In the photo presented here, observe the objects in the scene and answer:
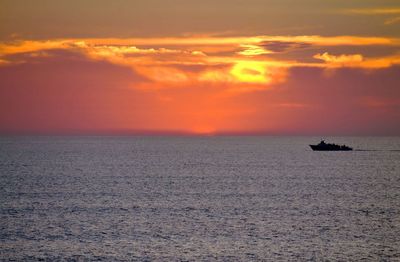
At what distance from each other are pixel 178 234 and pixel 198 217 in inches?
519

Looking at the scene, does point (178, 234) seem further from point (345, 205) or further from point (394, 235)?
point (345, 205)

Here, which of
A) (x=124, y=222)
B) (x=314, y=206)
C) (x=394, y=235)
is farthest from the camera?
(x=314, y=206)

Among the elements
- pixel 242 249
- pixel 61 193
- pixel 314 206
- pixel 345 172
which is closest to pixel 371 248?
pixel 242 249

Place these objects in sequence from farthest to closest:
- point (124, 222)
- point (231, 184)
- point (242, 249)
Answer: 1. point (231, 184)
2. point (124, 222)
3. point (242, 249)

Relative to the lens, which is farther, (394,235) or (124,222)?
(124,222)

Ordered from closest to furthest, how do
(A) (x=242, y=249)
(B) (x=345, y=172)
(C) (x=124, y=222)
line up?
(A) (x=242, y=249)
(C) (x=124, y=222)
(B) (x=345, y=172)

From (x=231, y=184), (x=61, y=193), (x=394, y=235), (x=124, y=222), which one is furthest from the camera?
(x=231, y=184)

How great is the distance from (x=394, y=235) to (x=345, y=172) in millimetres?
109506

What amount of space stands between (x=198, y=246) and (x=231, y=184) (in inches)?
2881

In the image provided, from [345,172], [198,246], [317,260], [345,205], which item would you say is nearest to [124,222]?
[198,246]

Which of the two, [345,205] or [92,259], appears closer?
[92,259]

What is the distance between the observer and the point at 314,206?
95.8 meters

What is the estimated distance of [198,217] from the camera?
81.1m

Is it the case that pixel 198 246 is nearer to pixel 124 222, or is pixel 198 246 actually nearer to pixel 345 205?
pixel 124 222
